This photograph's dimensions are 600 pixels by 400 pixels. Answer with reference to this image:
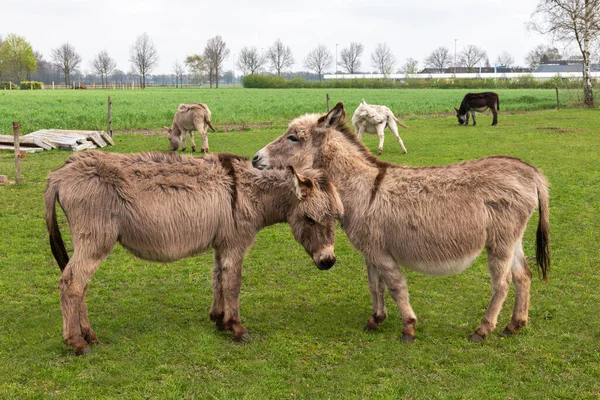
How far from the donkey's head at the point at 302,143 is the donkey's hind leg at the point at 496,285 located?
2.32m

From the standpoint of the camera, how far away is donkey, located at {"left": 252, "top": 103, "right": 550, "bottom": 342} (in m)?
5.69

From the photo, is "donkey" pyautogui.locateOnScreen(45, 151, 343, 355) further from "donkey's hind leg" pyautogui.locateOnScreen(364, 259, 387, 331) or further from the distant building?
the distant building

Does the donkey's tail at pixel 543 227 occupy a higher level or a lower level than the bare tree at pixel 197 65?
lower

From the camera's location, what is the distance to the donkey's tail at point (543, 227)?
595 cm

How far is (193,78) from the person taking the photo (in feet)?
446

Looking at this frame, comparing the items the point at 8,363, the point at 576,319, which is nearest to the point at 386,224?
the point at 576,319

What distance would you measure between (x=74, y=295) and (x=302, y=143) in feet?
10.2

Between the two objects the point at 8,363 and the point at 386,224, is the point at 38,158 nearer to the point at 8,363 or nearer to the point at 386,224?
the point at 8,363

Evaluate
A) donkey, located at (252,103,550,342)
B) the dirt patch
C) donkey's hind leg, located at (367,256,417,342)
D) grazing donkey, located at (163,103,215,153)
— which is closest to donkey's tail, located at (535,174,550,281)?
donkey, located at (252,103,550,342)

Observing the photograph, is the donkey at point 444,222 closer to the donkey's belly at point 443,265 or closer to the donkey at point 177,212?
the donkey's belly at point 443,265

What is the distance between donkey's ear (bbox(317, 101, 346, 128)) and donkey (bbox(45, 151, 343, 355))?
0.96 m

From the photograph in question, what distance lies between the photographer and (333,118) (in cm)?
654

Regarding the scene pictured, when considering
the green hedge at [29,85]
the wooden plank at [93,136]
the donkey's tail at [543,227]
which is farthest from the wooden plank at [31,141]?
the green hedge at [29,85]

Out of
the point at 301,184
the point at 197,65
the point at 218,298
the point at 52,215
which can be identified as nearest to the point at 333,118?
the point at 301,184
